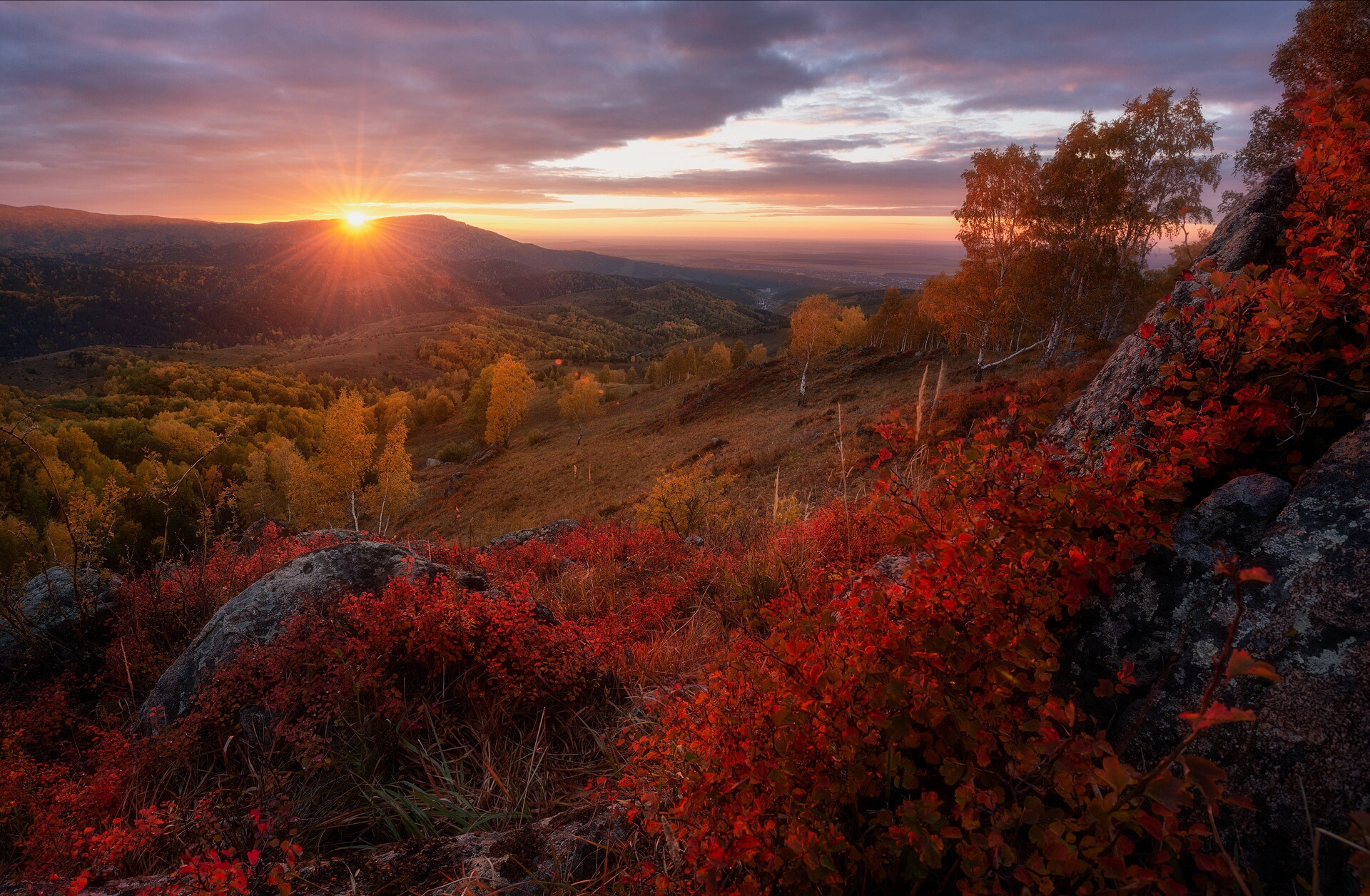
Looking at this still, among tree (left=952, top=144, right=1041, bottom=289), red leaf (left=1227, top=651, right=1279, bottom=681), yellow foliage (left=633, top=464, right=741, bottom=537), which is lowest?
yellow foliage (left=633, top=464, right=741, bottom=537)

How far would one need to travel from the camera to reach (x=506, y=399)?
58.9 meters

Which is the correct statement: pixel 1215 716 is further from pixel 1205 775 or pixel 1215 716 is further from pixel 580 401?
pixel 580 401

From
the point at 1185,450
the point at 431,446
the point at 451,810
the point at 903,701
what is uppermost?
the point at 1185,450

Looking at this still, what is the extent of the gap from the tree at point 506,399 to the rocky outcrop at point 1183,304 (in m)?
57.7

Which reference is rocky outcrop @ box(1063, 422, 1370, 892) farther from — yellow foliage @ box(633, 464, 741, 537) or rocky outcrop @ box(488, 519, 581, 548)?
rocky outcrop @ box(488, 519, 581, 548)

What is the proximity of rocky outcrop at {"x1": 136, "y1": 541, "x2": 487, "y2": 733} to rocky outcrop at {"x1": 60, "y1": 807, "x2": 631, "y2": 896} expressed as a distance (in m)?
1.91

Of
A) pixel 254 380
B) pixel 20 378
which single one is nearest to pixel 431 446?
pixel 254 380

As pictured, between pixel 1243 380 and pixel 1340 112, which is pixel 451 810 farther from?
pixel 1340 112

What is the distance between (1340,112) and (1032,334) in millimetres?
34307

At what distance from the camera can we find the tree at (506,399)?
58.2 metres

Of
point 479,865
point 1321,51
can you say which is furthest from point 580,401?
point 479,865

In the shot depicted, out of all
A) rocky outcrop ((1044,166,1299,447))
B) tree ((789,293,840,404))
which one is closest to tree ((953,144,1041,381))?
tree ((789,293,840,404))

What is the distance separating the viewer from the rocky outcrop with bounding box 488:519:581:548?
469 inches

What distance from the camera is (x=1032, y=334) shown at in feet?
109
